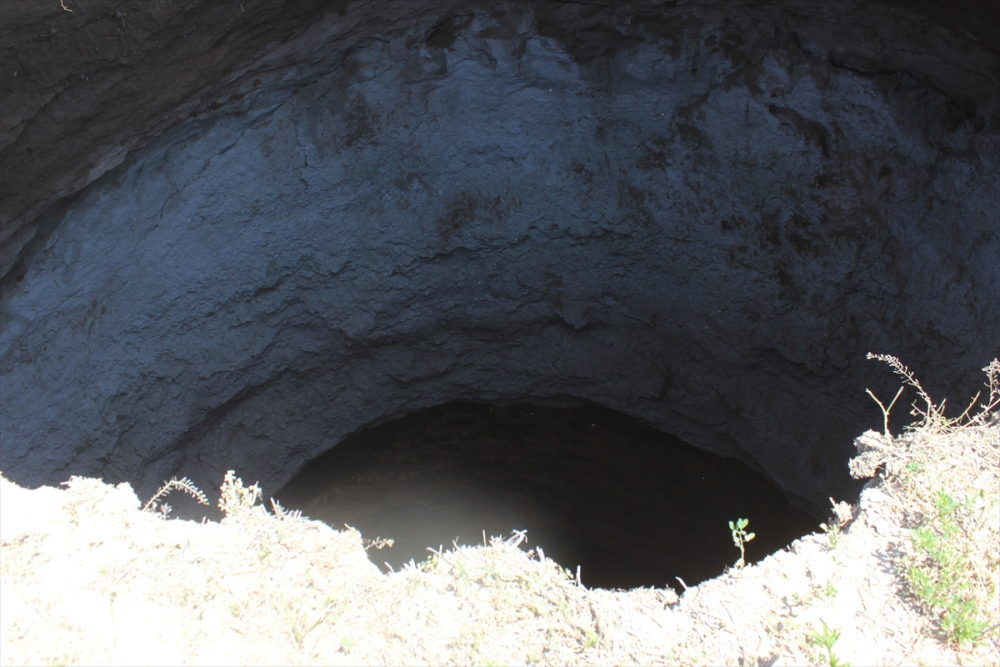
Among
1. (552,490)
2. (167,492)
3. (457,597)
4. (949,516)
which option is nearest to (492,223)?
(552,490)

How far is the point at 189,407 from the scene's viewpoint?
13.3 feet

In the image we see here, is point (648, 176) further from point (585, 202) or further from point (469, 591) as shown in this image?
point (469, 591)

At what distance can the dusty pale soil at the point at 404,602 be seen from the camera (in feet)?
5.11

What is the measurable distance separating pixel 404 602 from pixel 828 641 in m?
0.92

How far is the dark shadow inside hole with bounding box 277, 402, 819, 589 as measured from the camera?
185 inches

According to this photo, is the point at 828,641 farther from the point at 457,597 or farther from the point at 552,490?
the point at 552,490

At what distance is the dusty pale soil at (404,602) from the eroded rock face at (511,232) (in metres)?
2.00

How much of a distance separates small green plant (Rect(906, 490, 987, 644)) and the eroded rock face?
2329mm

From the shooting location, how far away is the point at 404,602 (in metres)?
1.68

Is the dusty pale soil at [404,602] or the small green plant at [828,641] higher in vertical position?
the dusty pale soil at [404,602]

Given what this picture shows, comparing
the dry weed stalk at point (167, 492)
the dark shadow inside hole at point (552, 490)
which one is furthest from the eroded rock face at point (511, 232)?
the dry weed stalk at point (167, 492)

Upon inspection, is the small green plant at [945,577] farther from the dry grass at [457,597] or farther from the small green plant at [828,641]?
the small green plant at [828,641]

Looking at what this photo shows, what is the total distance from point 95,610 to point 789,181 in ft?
11.9

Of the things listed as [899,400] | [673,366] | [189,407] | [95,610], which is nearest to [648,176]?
[673,366]
